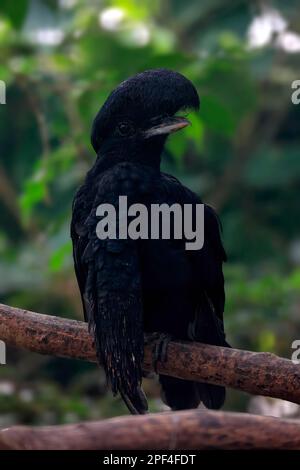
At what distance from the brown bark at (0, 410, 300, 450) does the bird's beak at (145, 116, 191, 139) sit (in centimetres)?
118

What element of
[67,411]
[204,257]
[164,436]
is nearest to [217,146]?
[67,411]

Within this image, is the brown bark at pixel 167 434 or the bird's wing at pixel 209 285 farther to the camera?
the bird's wing at pixel 209 285

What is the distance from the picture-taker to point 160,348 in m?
2.62

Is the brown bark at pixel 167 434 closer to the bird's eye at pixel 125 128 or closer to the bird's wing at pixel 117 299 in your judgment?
the bird's wing at pixel 117 299

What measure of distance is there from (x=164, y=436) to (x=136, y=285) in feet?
3.45

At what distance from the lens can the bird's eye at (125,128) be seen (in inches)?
108

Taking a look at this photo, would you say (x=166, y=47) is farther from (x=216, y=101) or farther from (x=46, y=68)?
(x=216, y=101)

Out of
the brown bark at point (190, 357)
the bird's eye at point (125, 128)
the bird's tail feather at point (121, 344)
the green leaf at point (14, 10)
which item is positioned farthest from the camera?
the green leaf at point (14, 10)

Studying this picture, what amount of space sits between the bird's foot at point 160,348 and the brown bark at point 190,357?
0.01 m

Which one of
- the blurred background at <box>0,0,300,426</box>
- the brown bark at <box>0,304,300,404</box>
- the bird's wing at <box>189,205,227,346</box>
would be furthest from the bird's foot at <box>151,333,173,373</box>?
the blurred background at <box>0,0,300,426</box>

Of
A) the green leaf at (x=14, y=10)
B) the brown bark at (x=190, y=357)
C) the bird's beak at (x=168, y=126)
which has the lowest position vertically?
the brown bark at (x=190, y=357)

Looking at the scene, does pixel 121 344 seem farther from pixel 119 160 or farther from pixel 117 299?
Result: pixel 119 160

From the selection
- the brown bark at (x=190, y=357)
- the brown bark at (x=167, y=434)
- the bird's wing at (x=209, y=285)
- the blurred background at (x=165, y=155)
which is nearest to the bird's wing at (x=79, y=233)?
the brown bark at (x=190, y=357)

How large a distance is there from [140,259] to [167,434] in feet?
3.72
